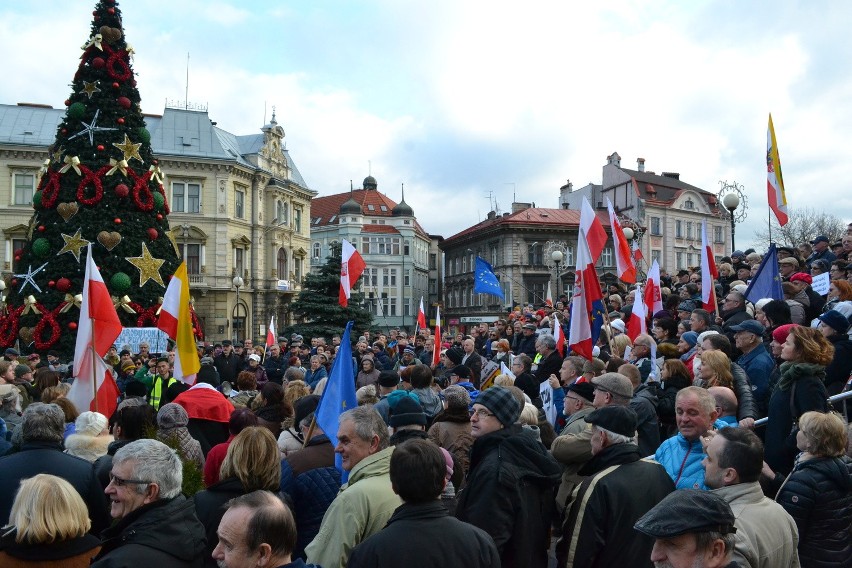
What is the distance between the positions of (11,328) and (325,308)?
22.0 m

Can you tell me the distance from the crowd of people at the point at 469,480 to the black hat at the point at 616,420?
0.01m

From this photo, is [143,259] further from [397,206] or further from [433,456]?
[397,206]

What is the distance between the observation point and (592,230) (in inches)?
414

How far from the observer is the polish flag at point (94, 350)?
29.5 ft

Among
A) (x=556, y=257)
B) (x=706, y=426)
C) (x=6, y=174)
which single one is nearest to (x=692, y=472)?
(x=706, y=426)

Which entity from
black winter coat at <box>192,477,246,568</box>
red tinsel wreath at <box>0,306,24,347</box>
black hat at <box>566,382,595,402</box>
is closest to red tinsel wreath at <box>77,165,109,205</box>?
red tinsel wreath at <box>0,306,24,347</box>

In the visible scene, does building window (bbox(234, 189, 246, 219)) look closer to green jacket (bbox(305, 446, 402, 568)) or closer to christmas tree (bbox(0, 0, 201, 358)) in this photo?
christmas tree (bbox(0, 0, 201, 358))

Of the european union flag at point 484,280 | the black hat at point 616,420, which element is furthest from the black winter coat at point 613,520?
the european union flag at point 484,280

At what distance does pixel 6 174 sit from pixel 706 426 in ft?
188

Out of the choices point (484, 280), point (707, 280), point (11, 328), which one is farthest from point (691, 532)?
point (11, 328)

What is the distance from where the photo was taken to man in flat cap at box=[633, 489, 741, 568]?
2.70 metres

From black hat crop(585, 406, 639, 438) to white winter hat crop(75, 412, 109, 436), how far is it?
3759 millimetres

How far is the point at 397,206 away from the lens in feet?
312

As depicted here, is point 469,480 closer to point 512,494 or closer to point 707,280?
point 512,494
